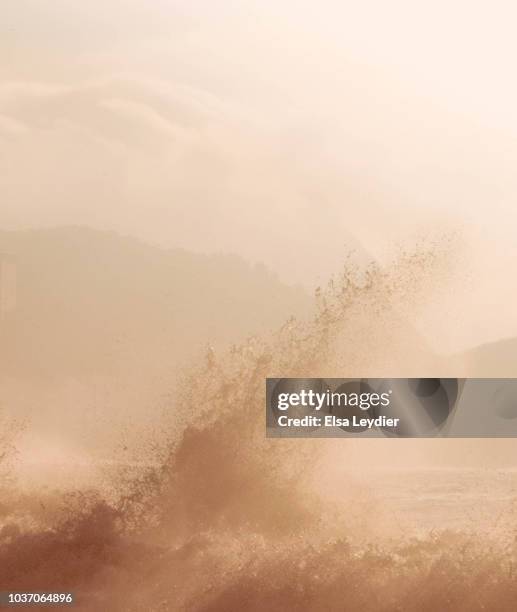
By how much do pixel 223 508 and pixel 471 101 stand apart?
7.17ft

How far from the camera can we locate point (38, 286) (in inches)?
169

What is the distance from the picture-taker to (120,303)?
430 centimetres

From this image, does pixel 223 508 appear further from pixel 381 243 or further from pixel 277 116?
pixel 277 116

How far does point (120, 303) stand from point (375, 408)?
4.12 feet

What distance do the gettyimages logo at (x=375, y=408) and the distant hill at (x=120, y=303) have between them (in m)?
0.41

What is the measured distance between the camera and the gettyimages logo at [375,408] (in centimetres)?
428

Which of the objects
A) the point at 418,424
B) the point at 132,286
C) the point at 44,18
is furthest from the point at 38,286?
the point at 418,424

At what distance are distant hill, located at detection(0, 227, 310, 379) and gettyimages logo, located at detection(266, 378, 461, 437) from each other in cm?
41
